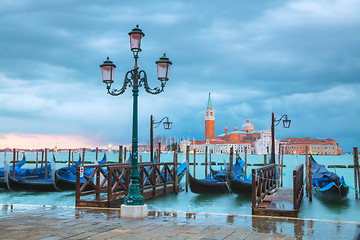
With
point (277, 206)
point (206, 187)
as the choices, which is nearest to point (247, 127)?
point (206, 187)

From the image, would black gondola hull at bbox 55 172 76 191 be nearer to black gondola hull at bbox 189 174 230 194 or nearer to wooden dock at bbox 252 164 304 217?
black gondola hull at bbox 189 174 230 194

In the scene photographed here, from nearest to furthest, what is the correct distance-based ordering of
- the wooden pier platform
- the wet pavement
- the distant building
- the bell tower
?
1. the wet pavement
2. the wooden pier platform
3. the distant building
4. the bell tower

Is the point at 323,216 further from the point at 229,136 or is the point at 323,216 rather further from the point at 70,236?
the point at 229,136

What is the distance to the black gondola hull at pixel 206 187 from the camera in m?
12.0

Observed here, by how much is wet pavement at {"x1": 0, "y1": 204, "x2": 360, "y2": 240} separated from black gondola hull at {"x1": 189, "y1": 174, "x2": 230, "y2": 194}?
6310mm

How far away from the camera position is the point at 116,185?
24.9 feet

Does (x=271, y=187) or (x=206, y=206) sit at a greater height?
(x=271, y=187)

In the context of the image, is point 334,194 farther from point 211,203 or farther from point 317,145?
point 317,145

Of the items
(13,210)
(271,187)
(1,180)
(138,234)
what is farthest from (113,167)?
(1,180)

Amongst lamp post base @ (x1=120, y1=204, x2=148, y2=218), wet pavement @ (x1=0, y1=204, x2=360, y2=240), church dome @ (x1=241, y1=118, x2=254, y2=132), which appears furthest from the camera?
church dome @ (x1=241, y1=118, x2=254, y2=132)

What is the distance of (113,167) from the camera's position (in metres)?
7.06

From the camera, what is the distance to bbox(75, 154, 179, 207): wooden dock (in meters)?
6.79

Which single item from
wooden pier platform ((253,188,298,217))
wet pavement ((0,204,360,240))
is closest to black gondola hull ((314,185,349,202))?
wooden pier platform ((253,188,298,217))

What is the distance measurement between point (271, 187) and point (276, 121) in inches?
126
